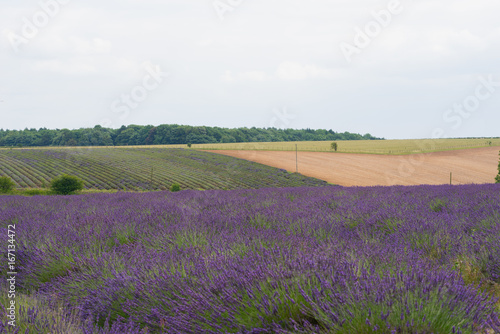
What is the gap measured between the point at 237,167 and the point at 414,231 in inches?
1357

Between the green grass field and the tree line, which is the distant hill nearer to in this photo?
the green grass field

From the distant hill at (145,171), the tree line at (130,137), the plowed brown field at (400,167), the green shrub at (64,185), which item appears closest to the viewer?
the green shrub at (64,185)

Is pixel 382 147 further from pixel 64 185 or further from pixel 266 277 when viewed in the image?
pixel 266 277

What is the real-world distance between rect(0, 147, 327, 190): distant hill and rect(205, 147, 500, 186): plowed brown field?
11.9 feet

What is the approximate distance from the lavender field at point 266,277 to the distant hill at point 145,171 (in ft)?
78.2

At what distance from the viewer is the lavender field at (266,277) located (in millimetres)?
1609

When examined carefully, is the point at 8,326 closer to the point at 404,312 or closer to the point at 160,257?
the point at 160,257

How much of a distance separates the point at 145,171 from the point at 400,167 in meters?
25.9

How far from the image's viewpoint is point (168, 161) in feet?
137

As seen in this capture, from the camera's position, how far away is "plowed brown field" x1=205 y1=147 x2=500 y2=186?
99.6 feet

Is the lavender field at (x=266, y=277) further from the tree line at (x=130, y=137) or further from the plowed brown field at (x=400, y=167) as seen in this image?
the tree line at (x=130, y=137)

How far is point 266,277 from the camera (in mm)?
1950

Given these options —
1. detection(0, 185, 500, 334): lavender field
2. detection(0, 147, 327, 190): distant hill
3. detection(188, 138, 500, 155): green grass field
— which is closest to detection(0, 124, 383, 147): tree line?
detection(188, 138, 500, 155): green grass field

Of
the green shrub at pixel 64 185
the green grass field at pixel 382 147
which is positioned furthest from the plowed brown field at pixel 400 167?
the green shrub at pixel 64 185
